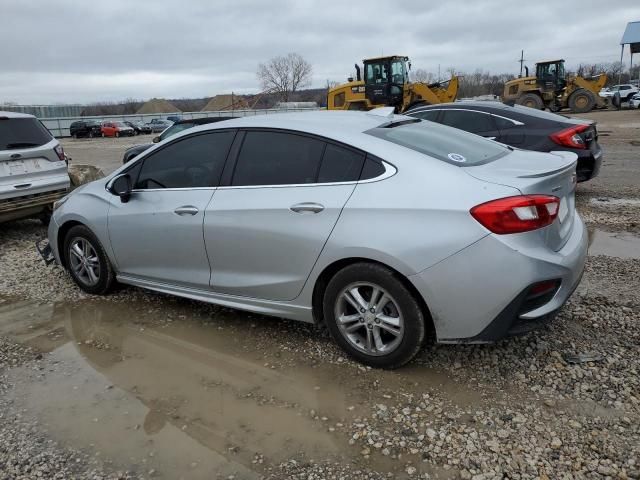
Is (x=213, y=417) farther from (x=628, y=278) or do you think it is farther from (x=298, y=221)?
(x=628, y=278)

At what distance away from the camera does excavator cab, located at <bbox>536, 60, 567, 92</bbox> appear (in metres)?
29.1

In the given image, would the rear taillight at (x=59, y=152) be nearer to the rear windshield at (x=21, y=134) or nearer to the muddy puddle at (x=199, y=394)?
the rear windshield at (x=21, y=134)

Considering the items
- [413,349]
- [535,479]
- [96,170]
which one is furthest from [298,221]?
[96,170]

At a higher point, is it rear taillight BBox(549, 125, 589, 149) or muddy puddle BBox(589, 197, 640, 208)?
rear taillight BBox(549, 125, 589, 149)

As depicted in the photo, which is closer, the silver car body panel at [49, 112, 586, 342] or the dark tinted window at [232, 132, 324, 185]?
the silver car body panel at [49, 112, 586, 342]

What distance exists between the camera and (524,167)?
3.28m

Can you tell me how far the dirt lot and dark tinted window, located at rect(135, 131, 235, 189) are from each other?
3.65ft

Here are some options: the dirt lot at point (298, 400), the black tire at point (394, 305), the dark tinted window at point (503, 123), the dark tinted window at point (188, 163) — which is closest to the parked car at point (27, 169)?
the dirt lot at point (298, 400)

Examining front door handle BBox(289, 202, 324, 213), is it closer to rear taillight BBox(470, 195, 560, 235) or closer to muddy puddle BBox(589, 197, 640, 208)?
rear taillight BBox(470, 195, 560, 235)

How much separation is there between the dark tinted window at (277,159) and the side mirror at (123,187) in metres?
1.10

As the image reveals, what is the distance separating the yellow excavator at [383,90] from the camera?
21438 millimetres

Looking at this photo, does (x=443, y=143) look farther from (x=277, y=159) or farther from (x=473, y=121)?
(x=473, y=121)

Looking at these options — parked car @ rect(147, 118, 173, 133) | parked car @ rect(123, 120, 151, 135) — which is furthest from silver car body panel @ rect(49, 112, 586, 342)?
parked car @ rect(147, 118, 173, 133)

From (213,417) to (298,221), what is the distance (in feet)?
4.14
